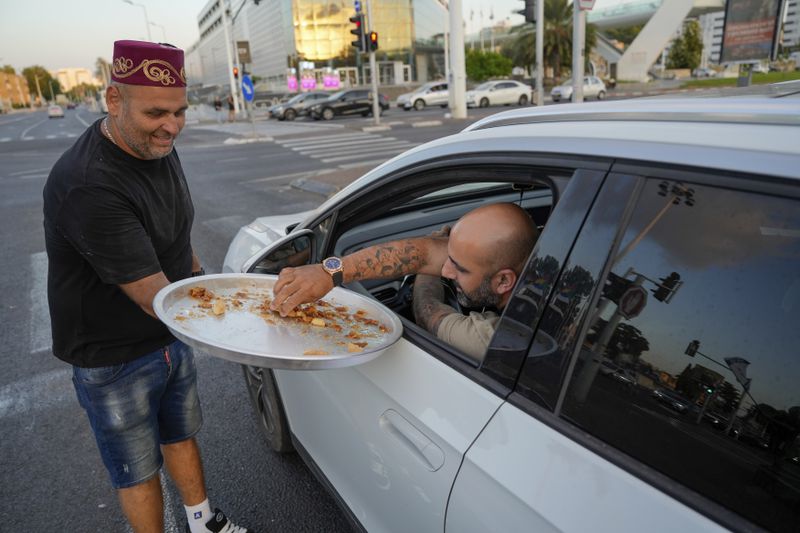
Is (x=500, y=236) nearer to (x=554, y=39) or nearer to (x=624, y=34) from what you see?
(x=554, y=39)

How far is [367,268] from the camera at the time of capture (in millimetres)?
1975

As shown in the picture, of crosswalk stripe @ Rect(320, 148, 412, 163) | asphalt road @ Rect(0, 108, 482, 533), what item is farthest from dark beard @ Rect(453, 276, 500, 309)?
crosswalk stripe @ Rect(320, 148, 412, 163)

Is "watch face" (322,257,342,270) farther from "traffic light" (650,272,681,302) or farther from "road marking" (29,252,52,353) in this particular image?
"road marking" (29,252,52,353)

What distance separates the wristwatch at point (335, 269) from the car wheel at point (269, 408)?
91 centimetres

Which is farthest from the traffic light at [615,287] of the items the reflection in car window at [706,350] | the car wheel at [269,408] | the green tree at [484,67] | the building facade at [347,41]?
the building facade at [347,41]

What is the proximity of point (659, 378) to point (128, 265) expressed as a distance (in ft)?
5.05

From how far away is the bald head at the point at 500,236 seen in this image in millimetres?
1645

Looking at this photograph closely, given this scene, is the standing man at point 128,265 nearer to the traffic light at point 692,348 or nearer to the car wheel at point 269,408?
the car wheel at point 269,408

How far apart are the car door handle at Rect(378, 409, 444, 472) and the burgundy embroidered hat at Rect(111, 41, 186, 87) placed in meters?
1.29

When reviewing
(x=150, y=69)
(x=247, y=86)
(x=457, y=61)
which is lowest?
(x=150, y=69)

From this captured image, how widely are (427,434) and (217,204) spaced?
899cm

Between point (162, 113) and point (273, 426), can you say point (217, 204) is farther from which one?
point (162, 113)

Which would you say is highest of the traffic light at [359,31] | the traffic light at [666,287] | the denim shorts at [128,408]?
the traffic light at [359,31]

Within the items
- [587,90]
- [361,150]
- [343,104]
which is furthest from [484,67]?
[361,150]
